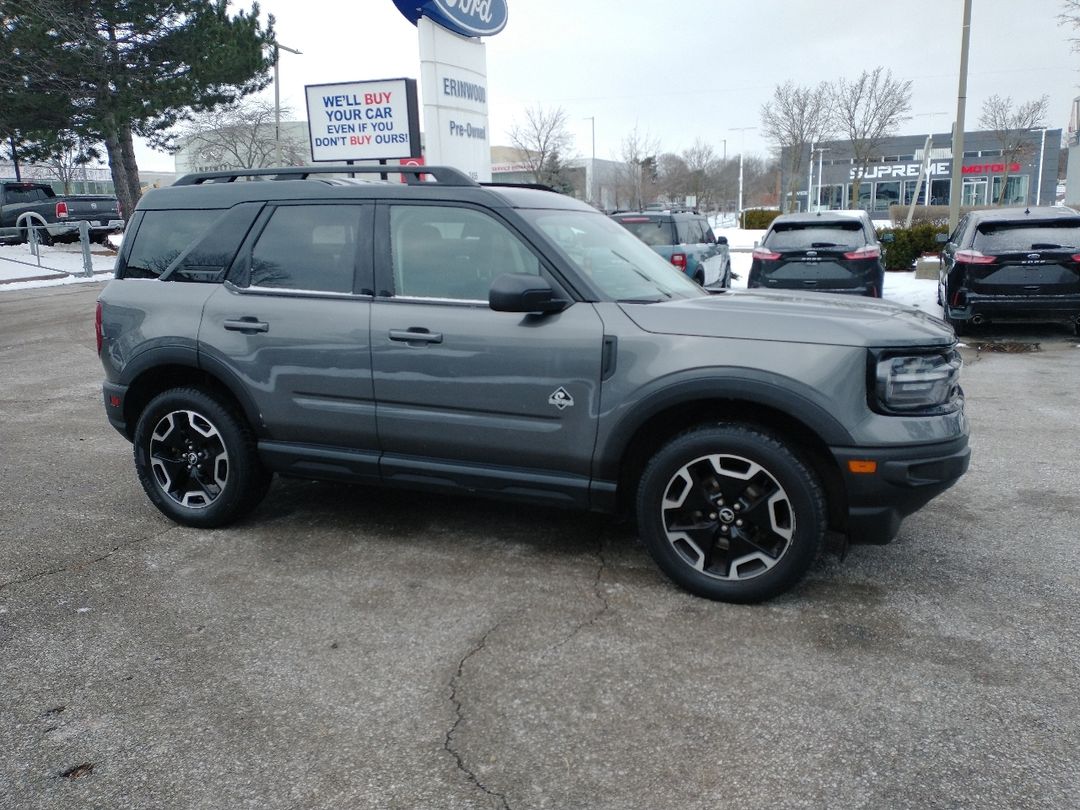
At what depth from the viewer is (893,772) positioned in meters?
2.62

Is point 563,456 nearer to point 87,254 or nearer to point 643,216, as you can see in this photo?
point 643,216

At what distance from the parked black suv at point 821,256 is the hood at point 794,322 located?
759 cm

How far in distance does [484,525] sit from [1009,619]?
2.54 m

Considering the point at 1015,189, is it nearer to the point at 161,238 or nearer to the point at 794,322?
the point at 794,322

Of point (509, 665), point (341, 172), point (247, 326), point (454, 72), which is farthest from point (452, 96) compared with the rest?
point (509, 665)

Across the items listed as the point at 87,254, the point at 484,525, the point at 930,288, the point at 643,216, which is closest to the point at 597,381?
the point at 484,525

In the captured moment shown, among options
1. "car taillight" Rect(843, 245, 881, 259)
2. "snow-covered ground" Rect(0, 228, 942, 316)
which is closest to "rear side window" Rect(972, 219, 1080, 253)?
"car taillight" Rect(843, 245, 881, 259)

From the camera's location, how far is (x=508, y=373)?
12.9 feet

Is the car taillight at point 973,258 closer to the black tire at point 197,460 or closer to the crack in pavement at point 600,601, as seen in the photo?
the crack in pavement at point 600,601

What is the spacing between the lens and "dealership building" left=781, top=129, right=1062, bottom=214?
58.8 meters

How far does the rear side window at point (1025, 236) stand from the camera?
10.1 m

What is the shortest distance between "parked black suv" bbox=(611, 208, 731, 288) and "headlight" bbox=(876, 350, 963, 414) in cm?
851

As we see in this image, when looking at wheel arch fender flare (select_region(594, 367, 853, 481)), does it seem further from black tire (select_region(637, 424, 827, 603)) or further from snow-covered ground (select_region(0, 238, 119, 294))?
snow-covered ground (select_region(0, 238, 119, 294))

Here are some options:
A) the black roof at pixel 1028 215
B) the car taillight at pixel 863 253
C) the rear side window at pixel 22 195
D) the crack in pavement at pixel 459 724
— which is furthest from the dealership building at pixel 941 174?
the crack in pavement at pixel 459 724
